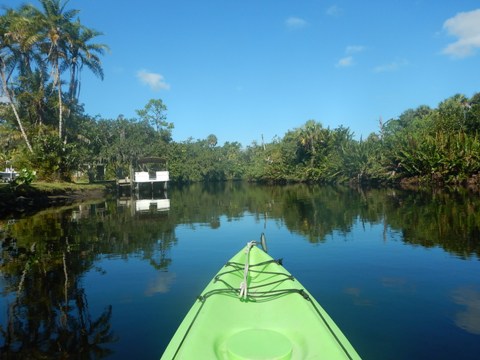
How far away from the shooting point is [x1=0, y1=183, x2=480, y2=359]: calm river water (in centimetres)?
483

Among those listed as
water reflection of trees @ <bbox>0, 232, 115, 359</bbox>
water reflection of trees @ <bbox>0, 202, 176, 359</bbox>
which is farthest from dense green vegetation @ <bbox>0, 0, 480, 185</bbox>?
water reflection of trees @ <bbox>0, 232, 115, 359</bbox>

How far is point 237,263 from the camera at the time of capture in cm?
611

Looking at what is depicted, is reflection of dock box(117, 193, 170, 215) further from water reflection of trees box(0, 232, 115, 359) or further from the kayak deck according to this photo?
the kayak deck

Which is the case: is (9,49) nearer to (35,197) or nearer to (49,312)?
(35,197)

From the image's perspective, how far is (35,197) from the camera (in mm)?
22469

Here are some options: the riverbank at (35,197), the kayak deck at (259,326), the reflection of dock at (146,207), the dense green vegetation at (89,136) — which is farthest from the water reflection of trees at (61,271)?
the dense green vegetation at (89,136)

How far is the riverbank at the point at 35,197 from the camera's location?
65.5 ft

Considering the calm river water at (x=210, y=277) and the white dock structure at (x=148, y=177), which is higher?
the white dock structure at (x=148, y=177)

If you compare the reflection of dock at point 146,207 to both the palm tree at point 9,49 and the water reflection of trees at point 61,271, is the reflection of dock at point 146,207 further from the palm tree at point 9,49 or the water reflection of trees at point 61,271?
the palm tree at point 9,49

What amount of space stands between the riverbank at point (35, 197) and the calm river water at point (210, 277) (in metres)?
5.83

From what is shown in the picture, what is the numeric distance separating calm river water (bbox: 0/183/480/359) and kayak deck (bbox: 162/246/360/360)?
0.98 meters

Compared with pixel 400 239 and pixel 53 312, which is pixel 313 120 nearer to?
pixel 400 239

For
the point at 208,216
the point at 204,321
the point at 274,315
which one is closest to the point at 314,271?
the point at 274,315

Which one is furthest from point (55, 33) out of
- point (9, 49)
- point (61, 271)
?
point (61, 271)
